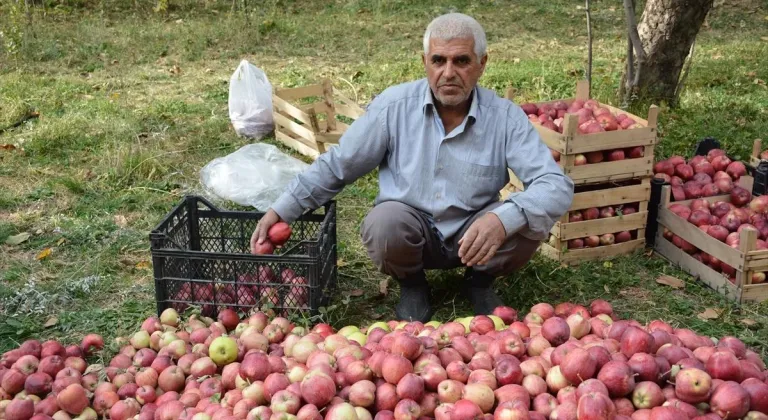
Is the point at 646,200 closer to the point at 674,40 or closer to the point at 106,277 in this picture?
the point at 674,40

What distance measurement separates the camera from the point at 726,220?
14.4 ft

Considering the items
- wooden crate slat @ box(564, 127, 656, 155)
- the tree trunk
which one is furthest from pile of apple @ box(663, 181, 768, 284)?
the tree trunk

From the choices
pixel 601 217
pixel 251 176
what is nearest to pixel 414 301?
pixel 601 217

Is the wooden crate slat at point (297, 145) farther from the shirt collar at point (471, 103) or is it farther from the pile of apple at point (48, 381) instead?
the pile of apple at point (48, 381)

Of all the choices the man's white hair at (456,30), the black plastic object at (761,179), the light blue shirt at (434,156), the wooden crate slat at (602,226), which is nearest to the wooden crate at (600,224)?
the wooden crate slat at (602,226)

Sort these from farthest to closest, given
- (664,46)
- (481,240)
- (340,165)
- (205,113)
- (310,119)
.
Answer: (205,113) → (664,46) → (310,119) → (340,165) → (481,240)

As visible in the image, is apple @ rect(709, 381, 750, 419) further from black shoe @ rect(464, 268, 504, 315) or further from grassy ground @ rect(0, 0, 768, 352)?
black shoe @ rect(464, 268, 504, 315)

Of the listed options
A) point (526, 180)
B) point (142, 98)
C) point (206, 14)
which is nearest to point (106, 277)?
point (526, 180)

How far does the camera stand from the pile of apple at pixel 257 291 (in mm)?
3631

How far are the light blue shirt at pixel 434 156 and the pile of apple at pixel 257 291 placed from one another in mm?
152

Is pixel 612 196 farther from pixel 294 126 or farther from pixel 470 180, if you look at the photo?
pixel 294 126

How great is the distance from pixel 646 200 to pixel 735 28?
796cm

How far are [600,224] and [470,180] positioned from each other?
48.8 inches

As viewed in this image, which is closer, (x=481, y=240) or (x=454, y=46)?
(x=481, y=240)
